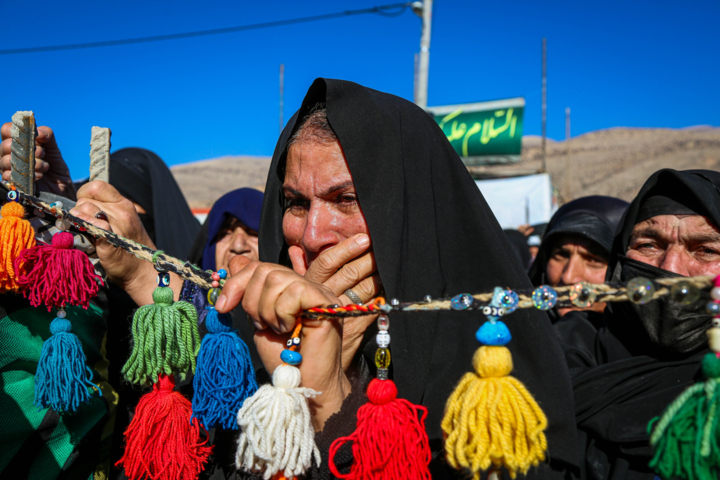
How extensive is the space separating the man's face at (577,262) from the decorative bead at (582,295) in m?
2.79

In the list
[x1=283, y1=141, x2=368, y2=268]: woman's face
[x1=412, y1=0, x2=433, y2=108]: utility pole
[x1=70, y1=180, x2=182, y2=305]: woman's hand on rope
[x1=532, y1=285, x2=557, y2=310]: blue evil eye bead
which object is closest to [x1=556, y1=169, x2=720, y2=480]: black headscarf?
[x1=532, y1=285, x2=557, y2=310]: blue evil eye bead

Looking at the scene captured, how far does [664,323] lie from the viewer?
1.73 m

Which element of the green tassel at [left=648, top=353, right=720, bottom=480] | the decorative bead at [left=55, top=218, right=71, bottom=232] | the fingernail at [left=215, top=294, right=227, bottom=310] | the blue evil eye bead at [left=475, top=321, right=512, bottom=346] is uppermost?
the decorative bead at [left=55, top=218, right=71, bottom=232]

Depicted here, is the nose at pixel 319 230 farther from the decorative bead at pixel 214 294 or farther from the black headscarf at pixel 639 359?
the black headscarf at pixel 639 359

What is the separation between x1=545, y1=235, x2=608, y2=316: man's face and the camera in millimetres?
3698

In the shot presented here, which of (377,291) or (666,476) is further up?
(377,291)

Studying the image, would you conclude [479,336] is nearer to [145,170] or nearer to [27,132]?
[27,132]

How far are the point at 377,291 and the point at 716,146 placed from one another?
235 feet

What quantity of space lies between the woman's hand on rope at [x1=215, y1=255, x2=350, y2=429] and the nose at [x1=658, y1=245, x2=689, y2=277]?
147cm

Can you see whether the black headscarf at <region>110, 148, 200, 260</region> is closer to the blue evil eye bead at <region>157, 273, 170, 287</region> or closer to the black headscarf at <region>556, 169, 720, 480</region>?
the blue evil eye bead at <region>157, 273, 170, 287</region>

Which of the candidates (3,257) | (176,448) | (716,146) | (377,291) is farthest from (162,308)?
(716,146)

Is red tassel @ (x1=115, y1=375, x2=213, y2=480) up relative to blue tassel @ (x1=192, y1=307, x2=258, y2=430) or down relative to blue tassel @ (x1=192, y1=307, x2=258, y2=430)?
down

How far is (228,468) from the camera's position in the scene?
1626 millimetres

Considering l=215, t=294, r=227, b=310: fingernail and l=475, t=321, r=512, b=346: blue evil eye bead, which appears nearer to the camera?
l=475, t=321, r=512, b=346: blue evil eye bead
